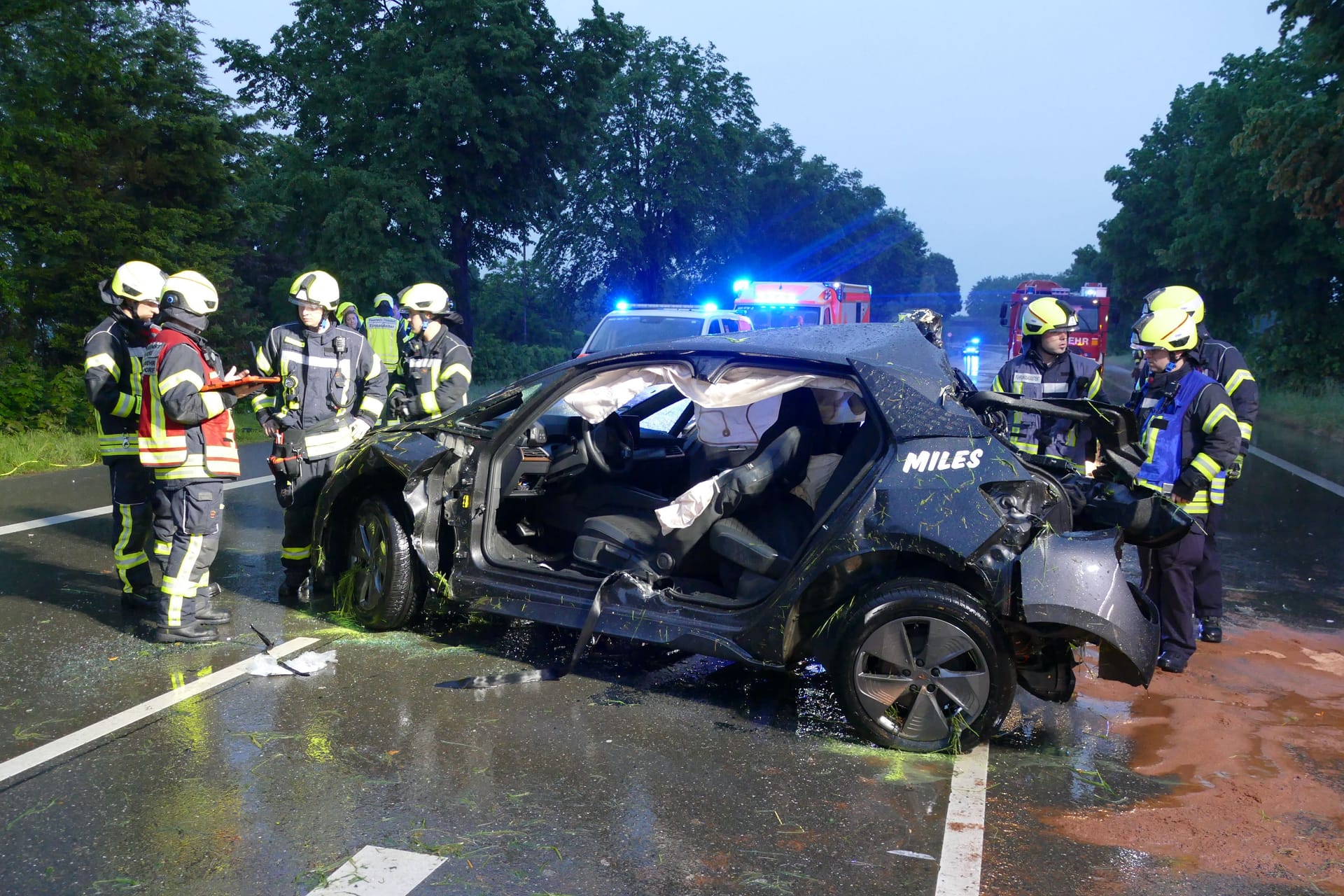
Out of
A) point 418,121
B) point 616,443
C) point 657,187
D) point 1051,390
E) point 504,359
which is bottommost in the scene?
point 504,359

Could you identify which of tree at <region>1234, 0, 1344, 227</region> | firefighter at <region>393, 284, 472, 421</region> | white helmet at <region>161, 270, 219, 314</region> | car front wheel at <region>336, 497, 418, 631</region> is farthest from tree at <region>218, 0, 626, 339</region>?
car front wheel at <region>336, 497, 418, 631</region>

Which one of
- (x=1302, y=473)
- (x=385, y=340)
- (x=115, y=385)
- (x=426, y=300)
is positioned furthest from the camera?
(x=1302, y=473)

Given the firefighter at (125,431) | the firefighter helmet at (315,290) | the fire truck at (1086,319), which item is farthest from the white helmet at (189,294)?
the fire truck at (1086,319)

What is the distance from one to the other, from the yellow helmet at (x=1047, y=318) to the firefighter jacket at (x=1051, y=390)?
0.23 meters

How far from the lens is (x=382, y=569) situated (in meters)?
5.76

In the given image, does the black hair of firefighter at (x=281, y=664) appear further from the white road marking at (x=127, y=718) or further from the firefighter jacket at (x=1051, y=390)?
the firefighter jacket at (x=1051, y=390)

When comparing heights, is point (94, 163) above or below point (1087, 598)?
above

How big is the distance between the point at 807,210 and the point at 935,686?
240 feet

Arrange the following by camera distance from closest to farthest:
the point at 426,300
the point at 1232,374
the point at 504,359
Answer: the point at 1232,374 < the point at 426,300 < the point at 504,359

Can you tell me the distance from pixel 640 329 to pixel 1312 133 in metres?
9.88

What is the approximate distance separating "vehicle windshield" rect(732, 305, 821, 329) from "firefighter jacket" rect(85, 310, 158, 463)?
62.0 feet

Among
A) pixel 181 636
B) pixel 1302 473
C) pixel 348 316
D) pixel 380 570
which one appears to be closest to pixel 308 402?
pixel 380 570

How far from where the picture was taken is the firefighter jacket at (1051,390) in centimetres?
668

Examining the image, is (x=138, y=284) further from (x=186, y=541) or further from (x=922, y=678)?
(x=922, y=678)
